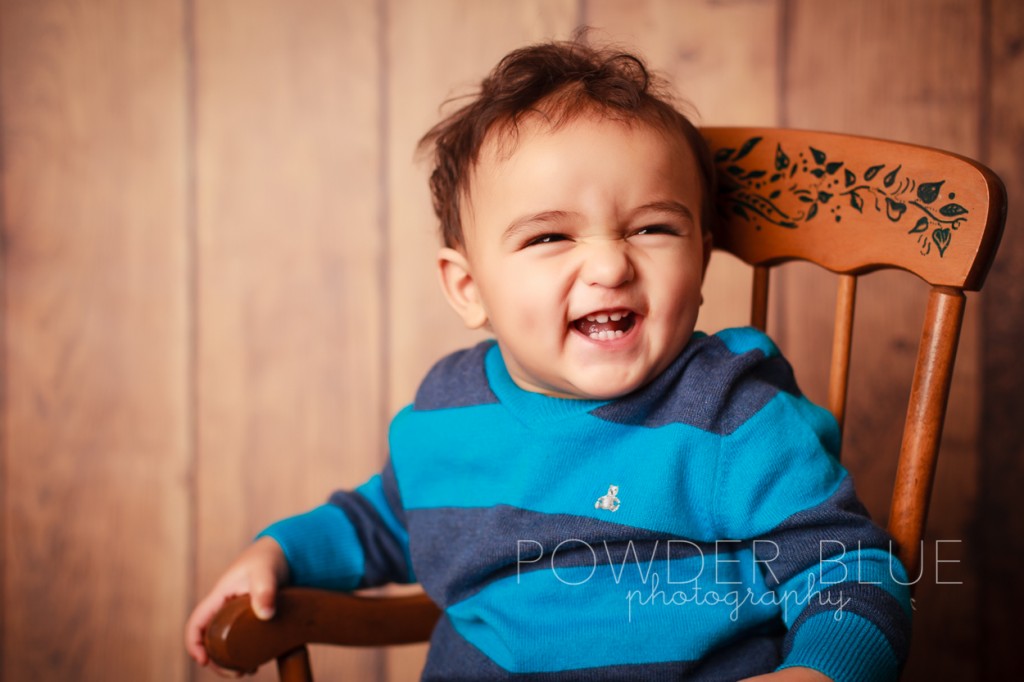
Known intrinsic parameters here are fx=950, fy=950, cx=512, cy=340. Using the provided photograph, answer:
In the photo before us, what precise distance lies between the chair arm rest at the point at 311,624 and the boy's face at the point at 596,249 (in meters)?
0.29

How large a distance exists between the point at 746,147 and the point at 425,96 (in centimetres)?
57

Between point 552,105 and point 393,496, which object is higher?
point 552,105

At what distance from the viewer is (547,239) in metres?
0.88

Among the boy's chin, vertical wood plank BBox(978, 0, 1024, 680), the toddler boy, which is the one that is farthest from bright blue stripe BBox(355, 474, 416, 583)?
vertical wood plank BBox(978, 0, 1024, 680)

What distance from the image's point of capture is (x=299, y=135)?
4.63ft

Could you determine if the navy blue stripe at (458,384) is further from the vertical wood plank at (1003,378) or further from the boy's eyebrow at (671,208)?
the vertical wood plank at (1003,378)

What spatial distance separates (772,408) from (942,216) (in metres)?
0.22

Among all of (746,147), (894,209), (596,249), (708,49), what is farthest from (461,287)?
(708,49)

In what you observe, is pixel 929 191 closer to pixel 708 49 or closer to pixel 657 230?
pixel 657 230

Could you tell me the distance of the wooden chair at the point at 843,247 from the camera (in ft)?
2.65

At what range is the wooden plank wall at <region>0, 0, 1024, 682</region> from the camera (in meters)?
1.34

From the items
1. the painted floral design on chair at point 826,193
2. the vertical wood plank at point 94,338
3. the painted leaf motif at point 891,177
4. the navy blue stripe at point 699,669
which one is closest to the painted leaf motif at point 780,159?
the painted floral design on chair at point 826,193

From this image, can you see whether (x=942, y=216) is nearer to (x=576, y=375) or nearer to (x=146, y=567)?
(x=576, y=375)

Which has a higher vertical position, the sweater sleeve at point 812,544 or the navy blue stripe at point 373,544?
the sweater sleeve at point 812,544
